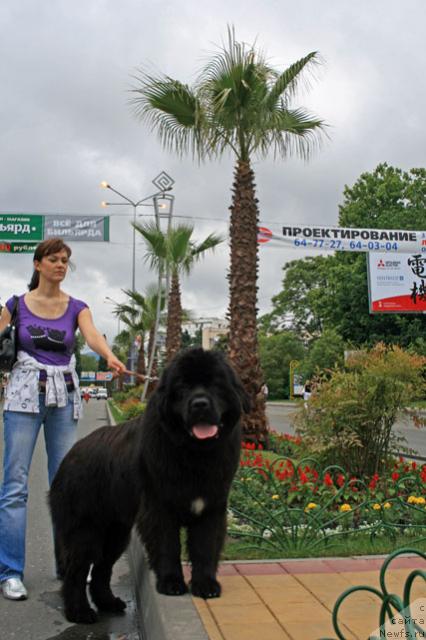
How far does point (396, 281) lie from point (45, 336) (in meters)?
25.0

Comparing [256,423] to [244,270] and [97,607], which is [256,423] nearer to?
[244,270]

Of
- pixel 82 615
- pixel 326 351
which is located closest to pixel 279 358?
pixel 326 351

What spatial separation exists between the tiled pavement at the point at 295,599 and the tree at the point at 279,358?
51.4 metres

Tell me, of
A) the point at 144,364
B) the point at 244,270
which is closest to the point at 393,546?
the point at 244,270

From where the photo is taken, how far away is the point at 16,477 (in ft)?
13.5

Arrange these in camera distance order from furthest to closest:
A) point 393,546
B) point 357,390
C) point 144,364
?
1. point 144,364
2. point 357,390
3. point 393,546

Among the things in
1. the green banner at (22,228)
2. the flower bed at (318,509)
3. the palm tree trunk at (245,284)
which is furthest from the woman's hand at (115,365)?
the green banner at (22,228)

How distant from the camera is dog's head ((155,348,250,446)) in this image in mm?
3016

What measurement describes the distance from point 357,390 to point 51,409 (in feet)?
11.9

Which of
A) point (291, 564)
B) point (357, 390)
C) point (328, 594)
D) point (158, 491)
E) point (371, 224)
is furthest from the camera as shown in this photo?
point (371, 224)

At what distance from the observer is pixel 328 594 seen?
344 centimetres

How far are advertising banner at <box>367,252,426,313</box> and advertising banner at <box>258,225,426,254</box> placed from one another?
688cm

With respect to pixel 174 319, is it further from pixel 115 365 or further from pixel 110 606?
pixel 110 606

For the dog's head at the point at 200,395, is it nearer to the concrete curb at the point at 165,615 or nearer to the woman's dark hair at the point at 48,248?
the concrete curb at the point at 165,615
